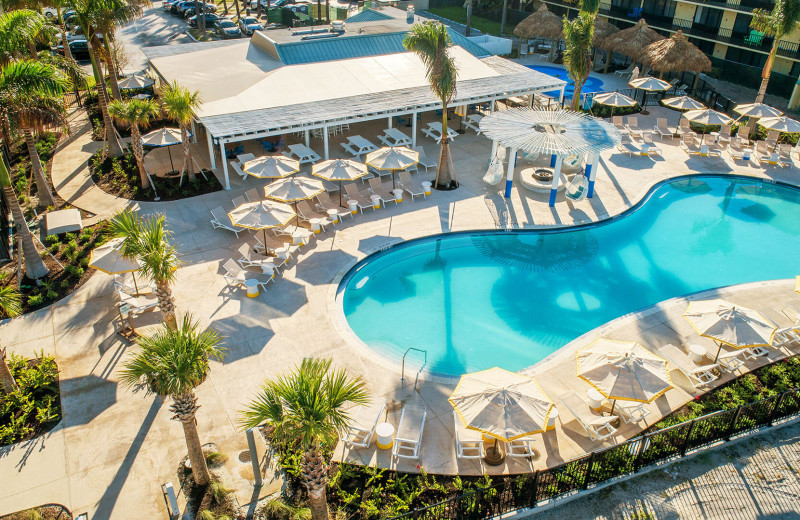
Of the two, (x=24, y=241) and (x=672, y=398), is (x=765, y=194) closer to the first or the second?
(x=672, y=398)

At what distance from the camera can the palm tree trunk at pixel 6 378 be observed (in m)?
13.4

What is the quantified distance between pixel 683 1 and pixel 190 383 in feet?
136

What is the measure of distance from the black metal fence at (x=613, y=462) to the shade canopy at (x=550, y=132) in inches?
411

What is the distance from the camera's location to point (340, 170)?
855 inches

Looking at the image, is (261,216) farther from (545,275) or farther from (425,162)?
(545,275)

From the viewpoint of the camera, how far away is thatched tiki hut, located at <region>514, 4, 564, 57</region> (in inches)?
1553

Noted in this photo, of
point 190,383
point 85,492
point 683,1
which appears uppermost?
point 683,1

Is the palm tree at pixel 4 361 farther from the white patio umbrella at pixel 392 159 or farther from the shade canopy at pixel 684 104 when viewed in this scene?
the shade canopy at pixel 684 104

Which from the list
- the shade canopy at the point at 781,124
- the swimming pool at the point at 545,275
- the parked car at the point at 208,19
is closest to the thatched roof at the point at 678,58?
the shade canopy at the point at 781,124

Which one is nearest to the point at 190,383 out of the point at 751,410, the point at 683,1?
the point at 751,410

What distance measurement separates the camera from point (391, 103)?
26312 millimetres

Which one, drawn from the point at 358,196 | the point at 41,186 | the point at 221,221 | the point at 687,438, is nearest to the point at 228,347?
the point at 221,221

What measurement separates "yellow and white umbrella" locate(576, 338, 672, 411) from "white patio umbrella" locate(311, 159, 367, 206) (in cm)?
1103

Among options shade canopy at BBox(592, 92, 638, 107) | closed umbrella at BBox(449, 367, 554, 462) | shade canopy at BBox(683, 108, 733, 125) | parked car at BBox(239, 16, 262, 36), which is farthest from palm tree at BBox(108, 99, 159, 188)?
parked car at BBox(239, 16, 262, 36)
